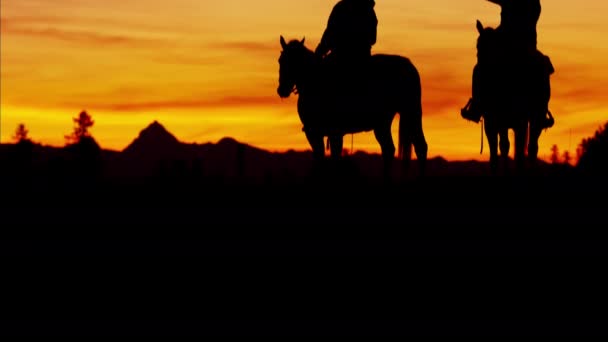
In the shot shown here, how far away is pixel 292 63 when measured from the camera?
26.4m

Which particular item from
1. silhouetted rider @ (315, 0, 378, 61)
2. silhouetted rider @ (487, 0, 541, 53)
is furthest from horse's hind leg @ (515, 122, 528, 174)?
silhouetted rider @ (315, 0, 378, 61)

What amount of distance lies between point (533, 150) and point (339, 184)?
11.5ft

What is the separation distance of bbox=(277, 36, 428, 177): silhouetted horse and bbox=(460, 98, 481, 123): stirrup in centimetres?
123

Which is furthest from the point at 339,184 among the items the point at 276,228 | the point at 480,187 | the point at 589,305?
the point at 589,305

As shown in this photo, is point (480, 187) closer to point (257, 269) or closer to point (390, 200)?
point (390, 200)

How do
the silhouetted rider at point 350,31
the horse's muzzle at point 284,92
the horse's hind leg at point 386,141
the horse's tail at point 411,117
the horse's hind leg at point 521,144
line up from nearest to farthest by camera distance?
the silhouetted rider at point 350,31 → the horse's hind leg at point 521,144 → the horse's muzzle at point 284,92 → the horse's hind leg at point 386,141 → the horse's tail at point 411,117

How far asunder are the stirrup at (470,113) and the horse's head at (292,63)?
2663 mm

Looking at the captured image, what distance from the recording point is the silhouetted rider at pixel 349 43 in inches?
1035

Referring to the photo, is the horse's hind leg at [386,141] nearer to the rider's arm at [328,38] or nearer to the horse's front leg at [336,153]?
the horse's front leg at [336,153]

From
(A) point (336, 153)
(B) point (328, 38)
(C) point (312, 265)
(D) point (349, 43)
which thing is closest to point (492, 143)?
(A) point (336, 153)

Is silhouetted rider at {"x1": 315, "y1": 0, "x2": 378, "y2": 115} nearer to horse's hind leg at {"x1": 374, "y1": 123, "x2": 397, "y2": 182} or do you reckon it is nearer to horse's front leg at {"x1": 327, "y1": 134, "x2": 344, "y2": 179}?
horse's front leg at {"x1": 327, "y1": 134, "x2": 344, "y2": 179}

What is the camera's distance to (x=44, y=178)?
29.2m

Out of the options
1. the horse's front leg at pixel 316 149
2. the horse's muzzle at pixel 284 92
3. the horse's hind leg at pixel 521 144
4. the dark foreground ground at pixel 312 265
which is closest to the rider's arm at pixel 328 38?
the horse's muzzle at pixel 284 92

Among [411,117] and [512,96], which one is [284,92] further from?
[512,96]
